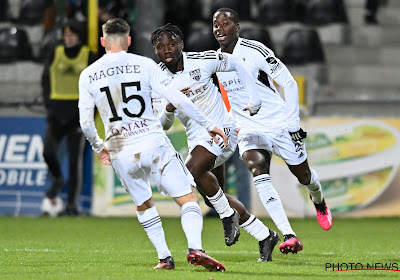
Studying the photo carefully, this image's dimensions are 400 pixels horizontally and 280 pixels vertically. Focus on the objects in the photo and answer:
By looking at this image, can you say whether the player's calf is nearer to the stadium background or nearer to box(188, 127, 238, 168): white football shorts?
box(188, 127, 238, 168): white football shorts

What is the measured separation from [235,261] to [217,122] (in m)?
1.25

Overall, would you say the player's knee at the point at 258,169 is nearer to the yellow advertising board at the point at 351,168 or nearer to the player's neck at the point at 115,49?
the player's neck at the point at 115,49

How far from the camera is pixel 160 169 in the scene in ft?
23.5

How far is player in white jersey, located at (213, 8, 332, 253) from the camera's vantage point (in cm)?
862

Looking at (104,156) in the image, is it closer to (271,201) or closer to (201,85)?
(201,85)

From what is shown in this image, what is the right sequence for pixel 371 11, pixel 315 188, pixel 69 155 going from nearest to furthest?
1. pixel 315 188
2. pixel 69 155
3. pixel 371 11

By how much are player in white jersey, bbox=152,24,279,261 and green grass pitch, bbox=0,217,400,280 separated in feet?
1.45

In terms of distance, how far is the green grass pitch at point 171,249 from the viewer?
7.14 meters

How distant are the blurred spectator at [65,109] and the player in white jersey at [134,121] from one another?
6.61 m

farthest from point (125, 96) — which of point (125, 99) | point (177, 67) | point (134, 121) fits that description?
point (177, 67)

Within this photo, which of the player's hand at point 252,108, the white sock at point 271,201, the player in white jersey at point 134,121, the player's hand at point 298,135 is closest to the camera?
the player in white jersey at point 134,121

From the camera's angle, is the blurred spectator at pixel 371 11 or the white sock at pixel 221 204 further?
the blurred spectator at pixel 371 11

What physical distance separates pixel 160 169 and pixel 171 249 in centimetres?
248

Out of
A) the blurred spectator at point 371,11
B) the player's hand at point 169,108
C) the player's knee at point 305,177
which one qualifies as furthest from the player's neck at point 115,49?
the blurred spectator at point 371,11
